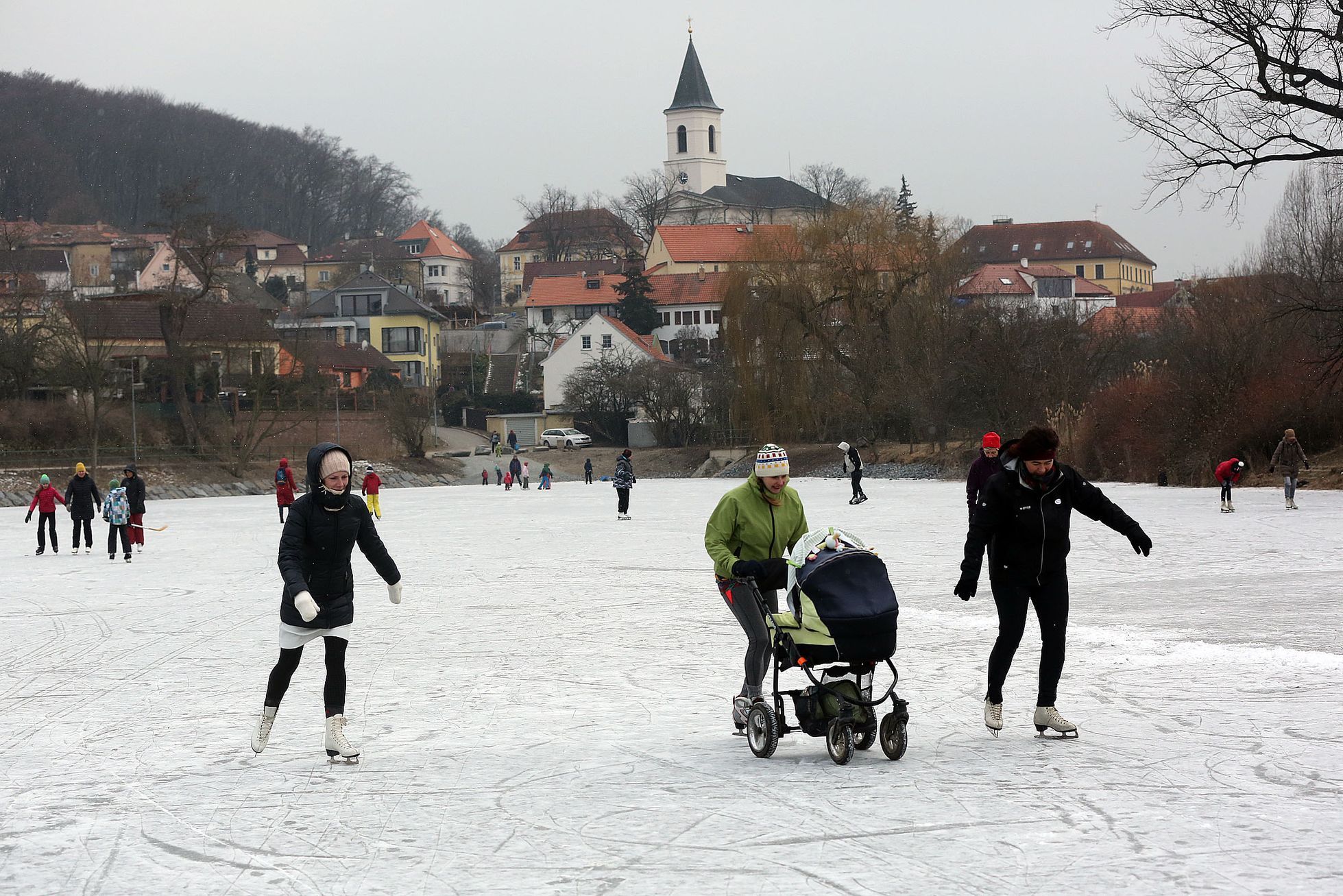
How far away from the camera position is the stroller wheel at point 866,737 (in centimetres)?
670

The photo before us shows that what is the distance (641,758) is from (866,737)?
110cm

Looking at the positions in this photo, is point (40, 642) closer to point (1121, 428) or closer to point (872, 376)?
point (1121, 428)

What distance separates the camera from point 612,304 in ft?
358

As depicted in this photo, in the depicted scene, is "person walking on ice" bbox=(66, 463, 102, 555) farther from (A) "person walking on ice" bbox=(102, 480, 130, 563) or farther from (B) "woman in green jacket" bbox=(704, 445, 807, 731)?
(B) "woman in green jacket" bbox=(704, 445, 807, 731)

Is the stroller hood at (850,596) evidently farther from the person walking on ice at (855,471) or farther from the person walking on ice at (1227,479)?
the person walking on ice at (855,471)

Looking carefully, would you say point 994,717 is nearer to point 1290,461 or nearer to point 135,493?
point 135,493

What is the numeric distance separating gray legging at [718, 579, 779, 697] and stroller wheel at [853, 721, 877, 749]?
22.8 inches

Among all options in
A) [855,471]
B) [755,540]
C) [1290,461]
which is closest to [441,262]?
[855,471]

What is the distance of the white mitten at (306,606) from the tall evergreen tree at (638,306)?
92.4 m

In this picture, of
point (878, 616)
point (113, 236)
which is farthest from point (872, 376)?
point (113, 236)

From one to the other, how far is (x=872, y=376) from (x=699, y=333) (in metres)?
47.1

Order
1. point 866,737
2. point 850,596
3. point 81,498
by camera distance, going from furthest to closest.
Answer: point 81,498 → point 866,737 → point 850,596

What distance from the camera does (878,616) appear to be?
21.1 ft

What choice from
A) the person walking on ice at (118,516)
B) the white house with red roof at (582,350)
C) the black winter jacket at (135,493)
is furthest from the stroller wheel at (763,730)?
the white house with red roof at (582,350)
